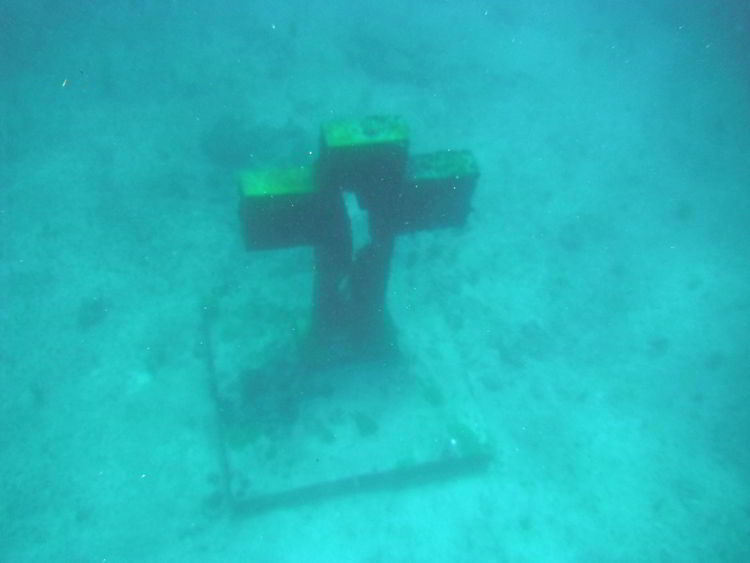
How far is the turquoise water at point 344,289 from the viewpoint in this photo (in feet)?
9.58

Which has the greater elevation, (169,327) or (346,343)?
(346,343)

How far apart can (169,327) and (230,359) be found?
518mm

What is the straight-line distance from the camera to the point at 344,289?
2764 millimetres

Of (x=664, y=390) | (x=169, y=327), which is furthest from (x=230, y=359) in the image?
(x=664, y=390)

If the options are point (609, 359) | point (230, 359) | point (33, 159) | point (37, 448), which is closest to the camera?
point (37, 448)

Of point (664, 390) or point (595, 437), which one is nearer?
point (595, 437)

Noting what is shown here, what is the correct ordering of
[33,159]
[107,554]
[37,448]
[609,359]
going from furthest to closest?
[33,159] < [609,359] < [37,448] < [107,554]

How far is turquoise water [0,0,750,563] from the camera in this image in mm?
2920

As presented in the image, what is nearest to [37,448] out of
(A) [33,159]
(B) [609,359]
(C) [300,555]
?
(C) [300,555]

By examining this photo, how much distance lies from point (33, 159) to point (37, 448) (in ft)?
7.29

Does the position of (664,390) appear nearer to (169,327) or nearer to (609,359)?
(609,359)

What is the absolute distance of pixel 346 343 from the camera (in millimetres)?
3080

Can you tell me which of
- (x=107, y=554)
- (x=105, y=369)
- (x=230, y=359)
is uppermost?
(x=230, y=359)

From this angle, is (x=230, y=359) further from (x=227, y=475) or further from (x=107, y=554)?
(x=107, y=554)
